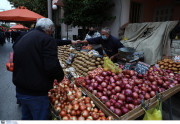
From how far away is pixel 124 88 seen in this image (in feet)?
7.50

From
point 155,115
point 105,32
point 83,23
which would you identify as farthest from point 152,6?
point 155,115

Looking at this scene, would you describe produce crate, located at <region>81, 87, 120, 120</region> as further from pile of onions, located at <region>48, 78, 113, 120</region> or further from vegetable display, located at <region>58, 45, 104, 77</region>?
vegetable display, located at <region>58, 45, 104, 77</region>

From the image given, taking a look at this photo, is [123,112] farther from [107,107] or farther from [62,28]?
[62,28]

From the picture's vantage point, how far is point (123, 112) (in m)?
1.86

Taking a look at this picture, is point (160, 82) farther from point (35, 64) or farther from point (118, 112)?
point (35, 64)

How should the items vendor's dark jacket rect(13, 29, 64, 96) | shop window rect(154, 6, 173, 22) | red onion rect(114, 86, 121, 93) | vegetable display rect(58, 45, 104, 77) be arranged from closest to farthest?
1. vendor's dark jacket rect(13, 29, 64, 96)
2. red onion rect(114, 86, 121, 93)
3. vegetable display rect(58, 45, 104, 77)
4. shop window rect(154, 6, 173, 22)

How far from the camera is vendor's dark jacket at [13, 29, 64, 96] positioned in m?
1.63

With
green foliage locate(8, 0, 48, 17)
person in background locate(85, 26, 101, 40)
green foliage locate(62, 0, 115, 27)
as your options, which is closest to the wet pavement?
person in background locate(85, 26, 101, 40)

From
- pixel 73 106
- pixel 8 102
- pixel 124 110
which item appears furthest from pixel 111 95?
pixel 8 102

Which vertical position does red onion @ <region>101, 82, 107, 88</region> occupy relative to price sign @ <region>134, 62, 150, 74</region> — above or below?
below

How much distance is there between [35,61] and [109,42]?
2726mm

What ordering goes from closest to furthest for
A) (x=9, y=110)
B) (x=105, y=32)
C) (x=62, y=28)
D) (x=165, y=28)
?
(x=9, y=110), (x=105, y=32), (x=165, y=28), (x=62, y=28)

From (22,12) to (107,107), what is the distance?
270 inches

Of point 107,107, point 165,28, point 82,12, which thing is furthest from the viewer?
point 82,12
